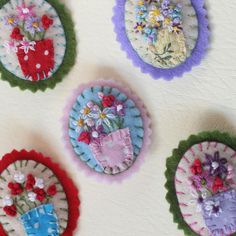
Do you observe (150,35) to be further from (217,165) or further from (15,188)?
(15,188)

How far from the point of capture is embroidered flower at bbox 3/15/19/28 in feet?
4.02

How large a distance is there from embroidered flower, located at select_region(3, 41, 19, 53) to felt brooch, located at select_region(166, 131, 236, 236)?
0.46 metres

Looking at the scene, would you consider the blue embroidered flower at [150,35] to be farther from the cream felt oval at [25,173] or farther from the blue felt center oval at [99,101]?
the cream felt oval at [25,173]

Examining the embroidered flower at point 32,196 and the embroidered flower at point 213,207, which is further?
the embroidered flower at point 32,196

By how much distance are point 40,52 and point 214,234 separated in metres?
0.60

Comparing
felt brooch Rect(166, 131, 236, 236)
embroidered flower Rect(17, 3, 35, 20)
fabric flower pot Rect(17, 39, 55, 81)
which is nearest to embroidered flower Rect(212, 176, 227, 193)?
felt brooch Rect(166, 131, 236, 236)

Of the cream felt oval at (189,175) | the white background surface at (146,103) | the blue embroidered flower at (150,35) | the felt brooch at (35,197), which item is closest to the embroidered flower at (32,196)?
the felt brooch at (35,197)

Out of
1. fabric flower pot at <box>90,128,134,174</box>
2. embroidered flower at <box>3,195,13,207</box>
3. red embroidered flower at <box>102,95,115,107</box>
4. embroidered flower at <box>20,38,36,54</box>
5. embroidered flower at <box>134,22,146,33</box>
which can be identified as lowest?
embroidered flower at <box>3,195,13,207</box>

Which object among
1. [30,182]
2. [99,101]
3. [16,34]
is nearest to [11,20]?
[16,34]

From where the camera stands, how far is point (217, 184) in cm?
112

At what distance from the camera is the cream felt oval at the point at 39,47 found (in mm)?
1243

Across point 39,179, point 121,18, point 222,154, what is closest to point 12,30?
point 121,18

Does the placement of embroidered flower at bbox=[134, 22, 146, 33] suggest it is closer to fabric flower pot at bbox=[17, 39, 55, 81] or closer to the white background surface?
the white background surface

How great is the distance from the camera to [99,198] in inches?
50.7
